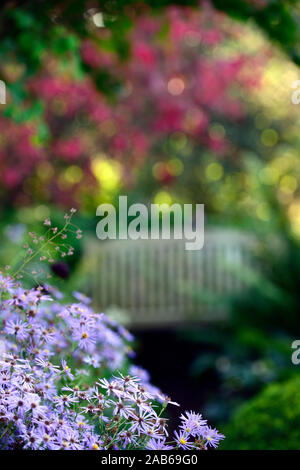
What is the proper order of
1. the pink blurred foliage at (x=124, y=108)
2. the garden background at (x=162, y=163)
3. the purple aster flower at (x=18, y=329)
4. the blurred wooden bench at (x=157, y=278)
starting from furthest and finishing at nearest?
1. the blurred wooden bench at (x=157, y=278)
2. the pink blurred foliage at (x=124, y=108)
3. the garden background at (x=162, y=163)
4. the purple aster flower at (x=18, y=329)

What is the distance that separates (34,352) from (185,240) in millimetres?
5099

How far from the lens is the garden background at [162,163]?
2221 millimetres

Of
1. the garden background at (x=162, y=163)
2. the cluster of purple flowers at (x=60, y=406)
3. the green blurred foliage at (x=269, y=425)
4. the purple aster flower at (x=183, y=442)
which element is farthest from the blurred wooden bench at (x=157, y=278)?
the purple aster flower at (x=183, y=442)

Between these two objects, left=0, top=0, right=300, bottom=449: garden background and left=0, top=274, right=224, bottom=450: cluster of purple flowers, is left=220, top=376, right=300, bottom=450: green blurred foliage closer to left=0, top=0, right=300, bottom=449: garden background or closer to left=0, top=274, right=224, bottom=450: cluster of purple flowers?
left=0, top=0, right=300, bottom=449: garden background

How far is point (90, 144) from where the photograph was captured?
5898 millimetres

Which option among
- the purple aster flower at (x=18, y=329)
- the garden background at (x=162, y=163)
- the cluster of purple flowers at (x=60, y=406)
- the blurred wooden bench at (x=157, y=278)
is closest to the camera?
the cluster of purple flowers at (x=60, y=406)

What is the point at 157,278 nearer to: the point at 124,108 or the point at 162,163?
the point at 124,108

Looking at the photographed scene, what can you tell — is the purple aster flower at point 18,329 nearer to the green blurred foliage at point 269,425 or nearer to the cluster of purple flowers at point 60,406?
the cluster of purple flowers at point 60,406

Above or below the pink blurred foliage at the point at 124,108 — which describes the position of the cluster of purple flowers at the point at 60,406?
below

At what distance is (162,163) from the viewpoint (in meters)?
8.30

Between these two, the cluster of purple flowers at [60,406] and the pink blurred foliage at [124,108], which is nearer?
the cluster of purple flowers at [60,406]

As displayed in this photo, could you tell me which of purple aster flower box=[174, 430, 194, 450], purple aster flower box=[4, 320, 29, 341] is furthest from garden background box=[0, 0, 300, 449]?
purple aster flower box=[4, 320, 29, 341]

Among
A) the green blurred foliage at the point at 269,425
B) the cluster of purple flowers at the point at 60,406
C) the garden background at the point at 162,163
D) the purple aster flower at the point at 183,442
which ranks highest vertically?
the garden background at the point at 162,163
